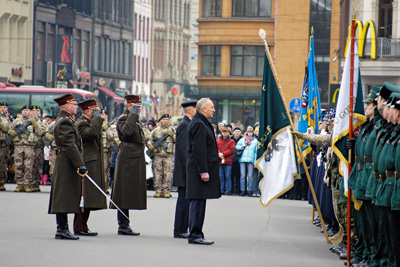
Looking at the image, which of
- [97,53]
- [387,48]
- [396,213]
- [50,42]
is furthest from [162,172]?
[97,53]

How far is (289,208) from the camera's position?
70.9ft

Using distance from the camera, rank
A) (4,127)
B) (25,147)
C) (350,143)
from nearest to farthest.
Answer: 1. (350,143)
2. (4,127)
3. (25,147)

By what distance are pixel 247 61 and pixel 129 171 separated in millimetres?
47027

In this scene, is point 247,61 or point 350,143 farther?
point 247,61

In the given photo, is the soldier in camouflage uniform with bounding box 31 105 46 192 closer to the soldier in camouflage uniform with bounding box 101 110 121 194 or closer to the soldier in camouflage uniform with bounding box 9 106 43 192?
the soldier in camouflage uniform with bounding box 9 106 43 192

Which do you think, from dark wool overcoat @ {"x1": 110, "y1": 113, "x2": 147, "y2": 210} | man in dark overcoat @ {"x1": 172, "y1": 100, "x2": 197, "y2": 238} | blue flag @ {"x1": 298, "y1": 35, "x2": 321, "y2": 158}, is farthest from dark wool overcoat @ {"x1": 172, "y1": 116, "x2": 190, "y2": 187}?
blue flag @ {"x1": 298, "y1": 35, "x2": 321, "y2": 158}

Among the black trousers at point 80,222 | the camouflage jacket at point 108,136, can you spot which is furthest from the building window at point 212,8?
the black trousers at point 80,222

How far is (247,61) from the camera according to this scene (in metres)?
60.8

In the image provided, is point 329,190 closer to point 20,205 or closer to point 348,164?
point 348,164

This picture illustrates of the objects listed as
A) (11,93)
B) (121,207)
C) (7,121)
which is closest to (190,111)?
(121,207)

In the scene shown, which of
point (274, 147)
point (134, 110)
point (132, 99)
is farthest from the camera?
point (132, 99)

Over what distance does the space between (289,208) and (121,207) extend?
8.30 meters

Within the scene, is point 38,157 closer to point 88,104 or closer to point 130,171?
point 130,171

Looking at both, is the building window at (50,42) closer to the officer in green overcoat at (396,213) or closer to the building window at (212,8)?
the building window at (212,8)
